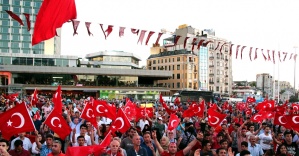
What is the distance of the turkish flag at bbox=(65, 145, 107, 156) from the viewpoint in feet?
18.4

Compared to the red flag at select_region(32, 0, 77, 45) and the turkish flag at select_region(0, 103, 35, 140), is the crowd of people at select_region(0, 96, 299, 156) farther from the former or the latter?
the red flag at select_region(32, 0, 77, 45)

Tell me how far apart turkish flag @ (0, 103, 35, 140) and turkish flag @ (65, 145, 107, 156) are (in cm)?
200

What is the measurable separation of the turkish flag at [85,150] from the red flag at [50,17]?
275 cm

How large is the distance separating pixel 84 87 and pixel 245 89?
216 ft

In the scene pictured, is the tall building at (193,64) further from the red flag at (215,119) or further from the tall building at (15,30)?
the red flag at (215,119)

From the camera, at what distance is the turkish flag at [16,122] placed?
7.31 meters

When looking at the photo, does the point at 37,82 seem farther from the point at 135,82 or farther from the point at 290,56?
the point at 290,56

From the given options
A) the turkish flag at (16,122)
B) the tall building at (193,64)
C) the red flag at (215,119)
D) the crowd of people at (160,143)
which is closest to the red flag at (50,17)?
the turkish flag at (16,122)

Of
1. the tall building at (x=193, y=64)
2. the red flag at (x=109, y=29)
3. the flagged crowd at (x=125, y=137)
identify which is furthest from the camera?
the tall building at (x=193, y=64)

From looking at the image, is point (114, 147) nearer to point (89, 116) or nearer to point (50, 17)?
point (50, 17)

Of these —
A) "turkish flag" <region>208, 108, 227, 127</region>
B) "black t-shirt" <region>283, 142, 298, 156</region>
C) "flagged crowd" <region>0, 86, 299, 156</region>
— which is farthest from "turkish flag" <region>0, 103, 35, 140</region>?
"black t-shirt" <region>283, 142, 298, 156</region>

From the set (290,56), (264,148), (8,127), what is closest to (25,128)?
(8,127)

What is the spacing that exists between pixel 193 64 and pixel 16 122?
76.3 m

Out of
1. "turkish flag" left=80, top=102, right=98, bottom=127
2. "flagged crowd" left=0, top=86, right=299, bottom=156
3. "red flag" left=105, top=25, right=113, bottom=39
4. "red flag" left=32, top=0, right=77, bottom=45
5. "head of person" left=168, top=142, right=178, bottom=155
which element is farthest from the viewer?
"red flag" left=105, top=25, right=113, bottom=39
